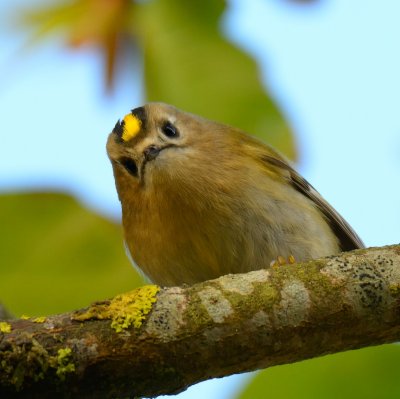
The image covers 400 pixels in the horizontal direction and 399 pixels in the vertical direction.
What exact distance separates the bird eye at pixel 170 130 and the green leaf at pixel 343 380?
2154 millimetres

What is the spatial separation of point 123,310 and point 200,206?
1.60 m

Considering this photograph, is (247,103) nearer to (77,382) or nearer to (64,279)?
(64,279)

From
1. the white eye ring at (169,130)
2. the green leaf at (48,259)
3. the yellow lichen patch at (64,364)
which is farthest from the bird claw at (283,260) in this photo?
the yellow lichen patch at (64,364)

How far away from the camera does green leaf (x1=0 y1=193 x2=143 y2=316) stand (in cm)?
327

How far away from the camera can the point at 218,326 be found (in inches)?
114

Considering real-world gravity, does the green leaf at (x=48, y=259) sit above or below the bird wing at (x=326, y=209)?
below

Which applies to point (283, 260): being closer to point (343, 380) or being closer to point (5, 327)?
point (343, 380)

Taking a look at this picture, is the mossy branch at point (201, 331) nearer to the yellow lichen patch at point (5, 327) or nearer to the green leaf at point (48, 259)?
the yellow lichen patch at point (5, 327)

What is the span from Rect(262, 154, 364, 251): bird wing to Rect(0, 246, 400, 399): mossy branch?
2.00 metres

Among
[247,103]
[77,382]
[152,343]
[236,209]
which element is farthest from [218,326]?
[236,209]

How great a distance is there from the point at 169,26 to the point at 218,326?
1.31 meters

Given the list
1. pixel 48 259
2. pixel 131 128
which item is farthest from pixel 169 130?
pixel 48 259

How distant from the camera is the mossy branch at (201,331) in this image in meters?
2.76

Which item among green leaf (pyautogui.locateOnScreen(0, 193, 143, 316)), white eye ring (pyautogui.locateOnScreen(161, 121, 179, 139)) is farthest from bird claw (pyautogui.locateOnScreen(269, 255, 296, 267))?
green leaf (pyautogui.locateOnScreen(0, 193, 143, 316))
